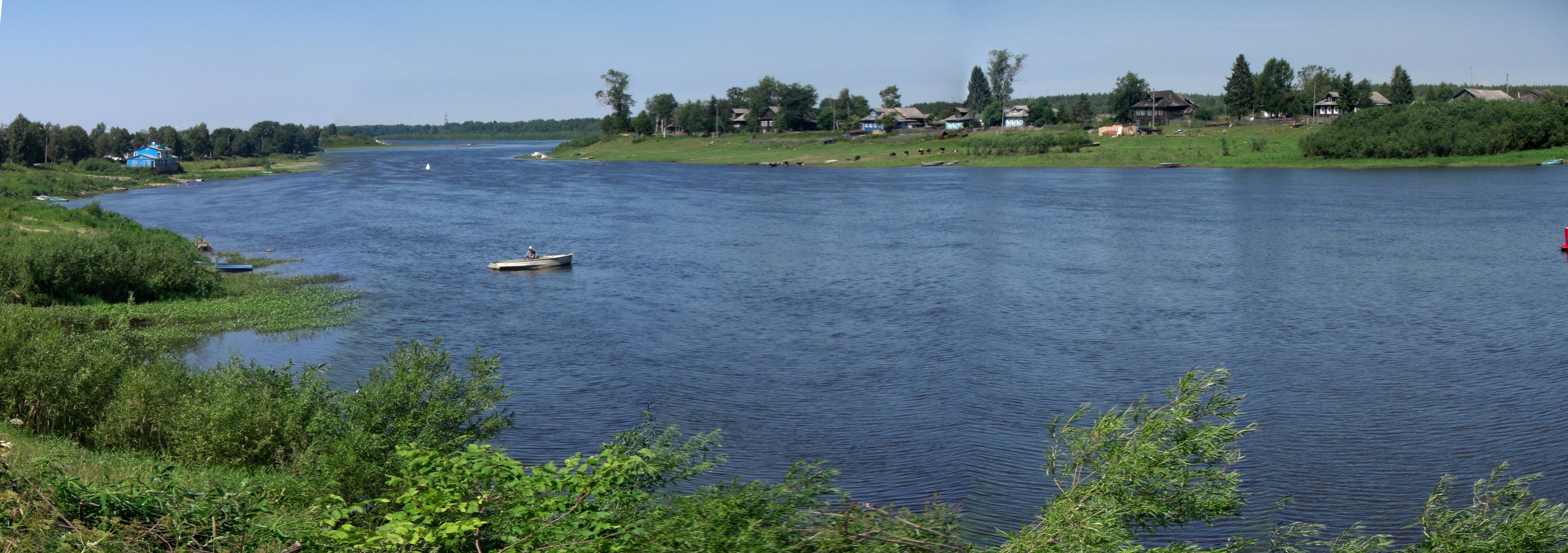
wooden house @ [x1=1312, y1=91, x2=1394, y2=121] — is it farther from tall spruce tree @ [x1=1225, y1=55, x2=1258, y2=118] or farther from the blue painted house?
the blue painted house

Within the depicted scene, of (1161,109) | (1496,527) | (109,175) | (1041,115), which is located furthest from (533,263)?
(1161,109)

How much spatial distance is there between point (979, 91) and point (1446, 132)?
269 feet

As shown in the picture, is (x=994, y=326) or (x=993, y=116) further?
(x=993, y=116)

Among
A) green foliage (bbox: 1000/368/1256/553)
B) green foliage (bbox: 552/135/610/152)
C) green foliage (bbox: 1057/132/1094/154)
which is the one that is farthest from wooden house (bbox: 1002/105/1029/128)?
green foliage (bbox: 1000/368/1256/553)

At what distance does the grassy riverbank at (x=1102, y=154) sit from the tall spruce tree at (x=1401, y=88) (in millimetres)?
24122

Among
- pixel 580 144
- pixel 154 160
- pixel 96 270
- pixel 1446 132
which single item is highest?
pixel 580 144

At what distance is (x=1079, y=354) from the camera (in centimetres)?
2645

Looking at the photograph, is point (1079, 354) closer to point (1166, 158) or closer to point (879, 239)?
point (879, 239)

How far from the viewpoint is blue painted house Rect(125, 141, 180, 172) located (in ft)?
383

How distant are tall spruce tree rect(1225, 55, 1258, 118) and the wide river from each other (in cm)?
6408

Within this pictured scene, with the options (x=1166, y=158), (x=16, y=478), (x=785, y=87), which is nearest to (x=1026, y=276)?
(x=16, y=478)

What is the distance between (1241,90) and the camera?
419 ft

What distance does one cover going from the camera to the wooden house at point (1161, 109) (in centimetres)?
13150

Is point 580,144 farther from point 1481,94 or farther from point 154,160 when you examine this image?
point 1481,94
